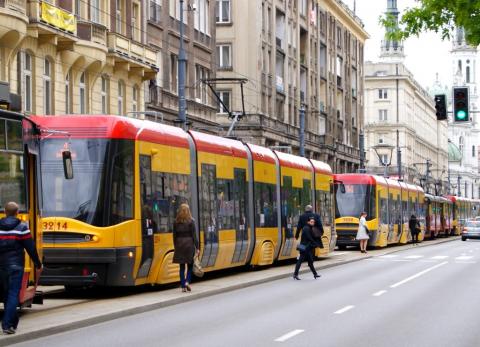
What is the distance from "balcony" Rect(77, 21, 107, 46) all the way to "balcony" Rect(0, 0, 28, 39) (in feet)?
17.6

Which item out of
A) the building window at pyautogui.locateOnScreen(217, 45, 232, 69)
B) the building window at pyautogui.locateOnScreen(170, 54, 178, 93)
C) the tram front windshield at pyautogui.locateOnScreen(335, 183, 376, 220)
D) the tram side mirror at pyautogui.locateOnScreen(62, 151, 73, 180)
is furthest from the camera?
the building window at pyautogui.locateOnScreen(217, 45, 232, 69)

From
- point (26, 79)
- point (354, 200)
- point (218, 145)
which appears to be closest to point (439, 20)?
point (218, 145)

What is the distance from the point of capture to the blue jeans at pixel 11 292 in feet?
45.4

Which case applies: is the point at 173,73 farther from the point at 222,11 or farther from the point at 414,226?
the point at 222,11

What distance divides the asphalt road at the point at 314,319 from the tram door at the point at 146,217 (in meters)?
1.29

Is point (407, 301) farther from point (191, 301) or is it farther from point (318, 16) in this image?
point (318, 16)

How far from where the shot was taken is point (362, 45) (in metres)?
109

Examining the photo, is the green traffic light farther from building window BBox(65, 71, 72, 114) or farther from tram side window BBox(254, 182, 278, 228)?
building window BBox(65, 71, 72, 114)

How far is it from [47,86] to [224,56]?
1330 inches

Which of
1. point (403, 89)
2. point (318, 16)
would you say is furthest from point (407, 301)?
point (403, 89)

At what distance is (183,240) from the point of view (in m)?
21.5

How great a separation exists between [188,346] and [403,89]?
427 ft

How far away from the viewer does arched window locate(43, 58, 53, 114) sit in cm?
3653

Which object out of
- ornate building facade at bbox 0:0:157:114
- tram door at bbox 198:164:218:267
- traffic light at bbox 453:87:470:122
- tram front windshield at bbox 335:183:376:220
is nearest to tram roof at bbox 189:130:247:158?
tram door at bbox 198:164:218:267
